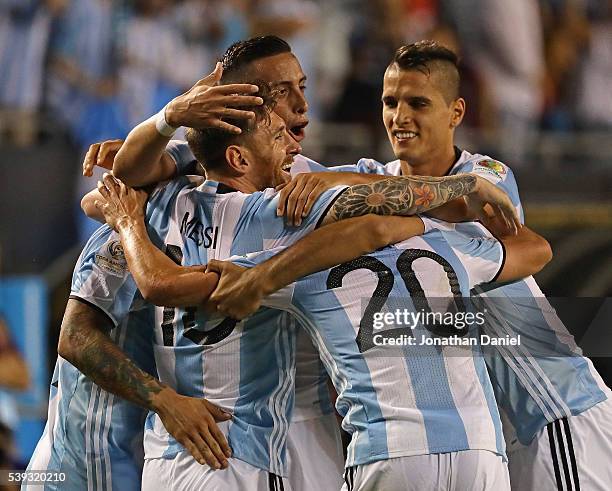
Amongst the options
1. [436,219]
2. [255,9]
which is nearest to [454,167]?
[436,219]

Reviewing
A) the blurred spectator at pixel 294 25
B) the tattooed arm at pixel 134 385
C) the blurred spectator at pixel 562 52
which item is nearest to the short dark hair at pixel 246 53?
the tattooed arm at pixel 134 385

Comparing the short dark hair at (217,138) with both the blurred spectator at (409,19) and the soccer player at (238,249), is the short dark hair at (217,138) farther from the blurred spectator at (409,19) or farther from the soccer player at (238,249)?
the blurred spectator at (409,19)

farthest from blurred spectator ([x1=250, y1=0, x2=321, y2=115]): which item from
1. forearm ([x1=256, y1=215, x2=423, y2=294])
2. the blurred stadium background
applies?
forearm ([x1=256, y1=215, x2=423, y2=294])

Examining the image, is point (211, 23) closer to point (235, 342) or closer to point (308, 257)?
point (235, 342)

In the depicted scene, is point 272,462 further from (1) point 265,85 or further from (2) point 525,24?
(2) point 525,24

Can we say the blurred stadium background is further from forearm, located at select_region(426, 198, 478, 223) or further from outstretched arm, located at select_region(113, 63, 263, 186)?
outstretched arm, located at select_region(113, 63, 263, 186)

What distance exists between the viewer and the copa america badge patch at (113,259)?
384cm

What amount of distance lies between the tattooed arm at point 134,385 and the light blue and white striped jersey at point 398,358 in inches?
18.1

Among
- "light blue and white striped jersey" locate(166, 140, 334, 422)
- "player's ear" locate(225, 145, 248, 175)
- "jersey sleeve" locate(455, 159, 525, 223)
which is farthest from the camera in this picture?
"jersey sleeve" locate(455, 159, 525, 223)

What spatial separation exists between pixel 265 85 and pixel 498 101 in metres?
5.84

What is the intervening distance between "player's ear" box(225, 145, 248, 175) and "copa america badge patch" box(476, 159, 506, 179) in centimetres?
110

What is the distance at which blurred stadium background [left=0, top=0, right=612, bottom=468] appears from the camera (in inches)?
310

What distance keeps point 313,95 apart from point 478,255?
5505mm

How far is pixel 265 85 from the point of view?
12.7 feet
